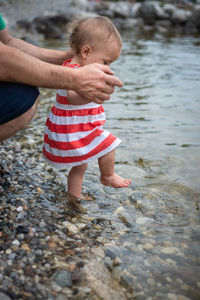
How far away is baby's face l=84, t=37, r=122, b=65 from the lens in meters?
2.58

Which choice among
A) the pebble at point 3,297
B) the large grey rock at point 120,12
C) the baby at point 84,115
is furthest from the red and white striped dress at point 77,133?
the large grey rock at point 120,12

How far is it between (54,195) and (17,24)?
16.2 metres

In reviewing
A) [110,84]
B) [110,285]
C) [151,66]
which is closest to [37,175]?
[110,84]

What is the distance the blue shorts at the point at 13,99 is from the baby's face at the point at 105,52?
20.4 inches

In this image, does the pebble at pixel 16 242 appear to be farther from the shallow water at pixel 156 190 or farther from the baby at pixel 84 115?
the baby at pixel 84 115

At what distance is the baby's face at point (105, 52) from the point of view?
8.46ft

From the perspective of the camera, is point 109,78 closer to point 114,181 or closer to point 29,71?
point 29,71

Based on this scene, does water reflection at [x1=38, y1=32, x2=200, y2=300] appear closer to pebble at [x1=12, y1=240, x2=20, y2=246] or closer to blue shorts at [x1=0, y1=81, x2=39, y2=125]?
pebble at [x1=12, y1=240, x2=20, y2=246]

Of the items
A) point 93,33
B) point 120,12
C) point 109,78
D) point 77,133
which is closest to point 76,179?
point 77,133

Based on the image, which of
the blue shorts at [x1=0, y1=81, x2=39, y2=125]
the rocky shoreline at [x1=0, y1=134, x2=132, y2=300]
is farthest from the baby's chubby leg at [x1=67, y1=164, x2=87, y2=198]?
the blue shorts at [x1=0, y1=81, x2=39, y2=125]

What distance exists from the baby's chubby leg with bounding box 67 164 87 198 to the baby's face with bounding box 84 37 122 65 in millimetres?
898

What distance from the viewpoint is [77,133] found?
2.62m

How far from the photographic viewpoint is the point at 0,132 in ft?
8.34

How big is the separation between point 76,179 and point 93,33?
1.24 metres
